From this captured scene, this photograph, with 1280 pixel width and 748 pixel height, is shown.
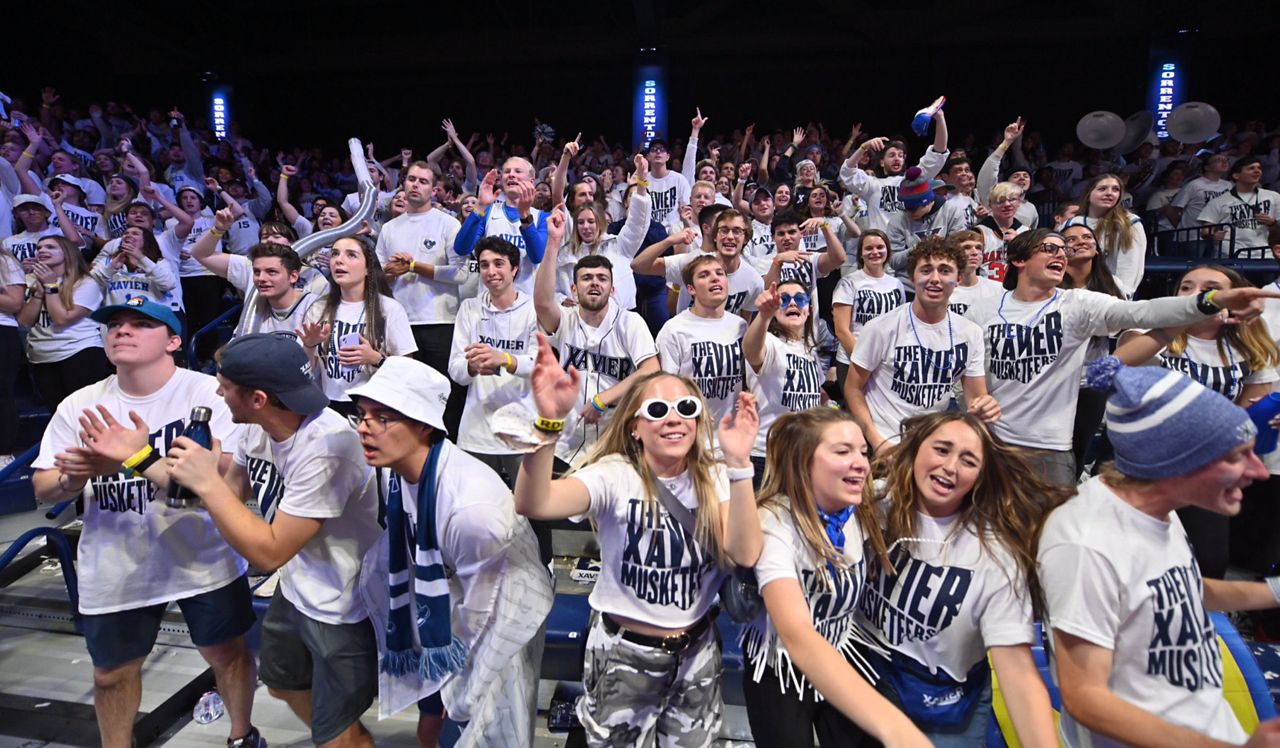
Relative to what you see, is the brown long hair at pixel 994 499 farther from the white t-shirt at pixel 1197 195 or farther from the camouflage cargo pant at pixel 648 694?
the white t-shirt at pixel 1197 195

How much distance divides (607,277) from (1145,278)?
15.2ft

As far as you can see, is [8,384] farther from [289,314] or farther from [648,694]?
[648,694]

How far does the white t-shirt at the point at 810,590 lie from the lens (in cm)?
206

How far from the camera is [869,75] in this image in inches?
579

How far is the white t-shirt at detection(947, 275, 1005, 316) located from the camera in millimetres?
4262

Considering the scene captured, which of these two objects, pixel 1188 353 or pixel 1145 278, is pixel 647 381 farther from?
pixel 1145 278

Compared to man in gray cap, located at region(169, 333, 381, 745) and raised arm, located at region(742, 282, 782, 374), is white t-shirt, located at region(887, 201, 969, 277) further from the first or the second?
man in gray cap, located at region(169, 333, 381, 745)

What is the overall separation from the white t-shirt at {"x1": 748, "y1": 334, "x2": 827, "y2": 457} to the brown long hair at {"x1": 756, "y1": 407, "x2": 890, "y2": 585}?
147 centimetres

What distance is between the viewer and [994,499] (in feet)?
6.90

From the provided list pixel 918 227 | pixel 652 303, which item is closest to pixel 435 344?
pixel 652 303

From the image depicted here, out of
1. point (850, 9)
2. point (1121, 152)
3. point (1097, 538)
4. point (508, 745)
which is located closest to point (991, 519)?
point (1097, 538)

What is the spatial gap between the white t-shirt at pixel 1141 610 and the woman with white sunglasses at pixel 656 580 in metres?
0.86

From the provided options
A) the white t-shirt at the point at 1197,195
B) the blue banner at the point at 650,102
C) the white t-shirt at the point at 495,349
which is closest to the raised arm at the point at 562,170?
the white t-shirt at the point at 495,349

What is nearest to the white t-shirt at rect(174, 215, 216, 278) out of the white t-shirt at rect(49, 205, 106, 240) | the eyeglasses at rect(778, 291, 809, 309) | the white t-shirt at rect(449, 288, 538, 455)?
the white t-shirt at rect(49, 205, 106, 240)
